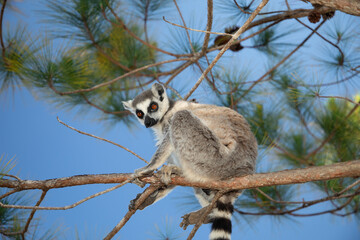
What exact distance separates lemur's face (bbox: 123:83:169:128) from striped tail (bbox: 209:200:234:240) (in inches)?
42.2

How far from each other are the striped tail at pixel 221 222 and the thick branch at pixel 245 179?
169mm

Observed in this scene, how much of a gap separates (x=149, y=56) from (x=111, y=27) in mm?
596

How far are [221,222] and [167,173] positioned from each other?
22.2 inches

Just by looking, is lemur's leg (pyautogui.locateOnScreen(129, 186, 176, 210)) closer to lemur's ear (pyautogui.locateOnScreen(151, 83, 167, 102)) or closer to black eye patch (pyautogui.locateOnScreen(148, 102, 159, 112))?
black eye patch (pyautogui.locateOnScreen(148, 102, 159, 112))

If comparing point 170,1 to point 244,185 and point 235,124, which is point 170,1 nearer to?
point 235,124

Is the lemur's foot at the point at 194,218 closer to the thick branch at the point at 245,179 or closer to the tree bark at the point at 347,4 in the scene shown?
the thick branch at the point at 245,179

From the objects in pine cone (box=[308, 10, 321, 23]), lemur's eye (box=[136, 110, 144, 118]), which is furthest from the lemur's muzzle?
pine cone (box=[308, 10, 321, 23])

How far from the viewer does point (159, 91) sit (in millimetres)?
4105

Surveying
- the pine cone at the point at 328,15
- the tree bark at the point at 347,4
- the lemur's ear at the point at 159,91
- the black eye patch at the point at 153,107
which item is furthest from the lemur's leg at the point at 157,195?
the pine cone at the point at 328,15

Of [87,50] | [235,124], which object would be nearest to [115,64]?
[87,50]

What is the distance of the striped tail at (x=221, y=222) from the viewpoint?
3125mm

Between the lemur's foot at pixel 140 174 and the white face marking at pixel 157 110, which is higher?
the white face marking at pixel 157 110

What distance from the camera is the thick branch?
2.75m

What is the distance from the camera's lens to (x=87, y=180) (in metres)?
3.10
